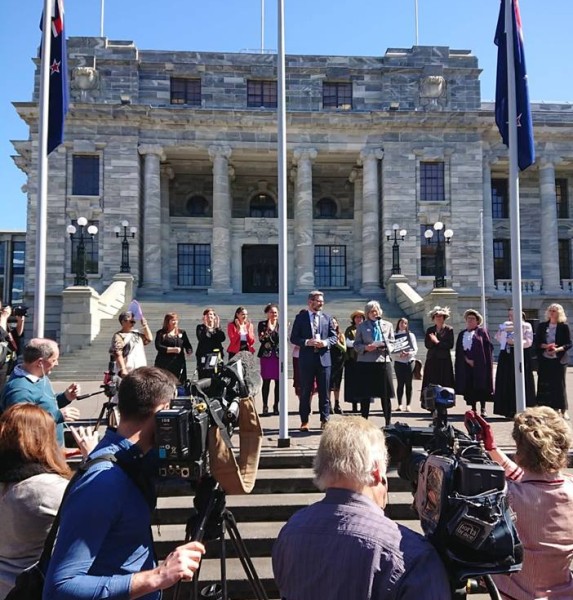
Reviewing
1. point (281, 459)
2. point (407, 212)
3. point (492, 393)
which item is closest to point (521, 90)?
point (492, 393)

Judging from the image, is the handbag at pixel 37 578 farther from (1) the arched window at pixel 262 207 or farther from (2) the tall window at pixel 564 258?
(2) the tall window at pixel 564 258

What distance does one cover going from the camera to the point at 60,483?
2838mm

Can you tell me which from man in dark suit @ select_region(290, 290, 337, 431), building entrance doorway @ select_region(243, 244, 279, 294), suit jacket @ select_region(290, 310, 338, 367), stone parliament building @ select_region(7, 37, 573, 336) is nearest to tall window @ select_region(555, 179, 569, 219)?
stone parliament building @ select_region(7, 37, 573, 336)

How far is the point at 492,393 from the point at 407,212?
21829 millimetres

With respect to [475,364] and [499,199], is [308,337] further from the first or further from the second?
[499,199]

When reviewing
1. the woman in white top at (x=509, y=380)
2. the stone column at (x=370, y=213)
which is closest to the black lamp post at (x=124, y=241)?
the stone column at (x=370, y=213)

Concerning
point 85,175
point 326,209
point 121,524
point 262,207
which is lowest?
point 121,524

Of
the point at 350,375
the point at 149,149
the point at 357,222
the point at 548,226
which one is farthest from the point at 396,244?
the point at 350,375

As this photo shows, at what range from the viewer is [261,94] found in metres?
31.6

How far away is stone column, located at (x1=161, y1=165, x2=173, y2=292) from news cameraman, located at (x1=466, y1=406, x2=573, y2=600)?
96.0 ft

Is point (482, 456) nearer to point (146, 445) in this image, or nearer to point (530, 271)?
point (146, 445)

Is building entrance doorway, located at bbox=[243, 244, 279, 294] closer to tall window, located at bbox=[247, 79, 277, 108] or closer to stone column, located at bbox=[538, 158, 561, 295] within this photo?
tall window, located at bbox=[247, 79, 277, 108]

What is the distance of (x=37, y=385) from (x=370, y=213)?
2703cm

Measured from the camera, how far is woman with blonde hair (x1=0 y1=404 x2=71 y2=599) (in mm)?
2775
